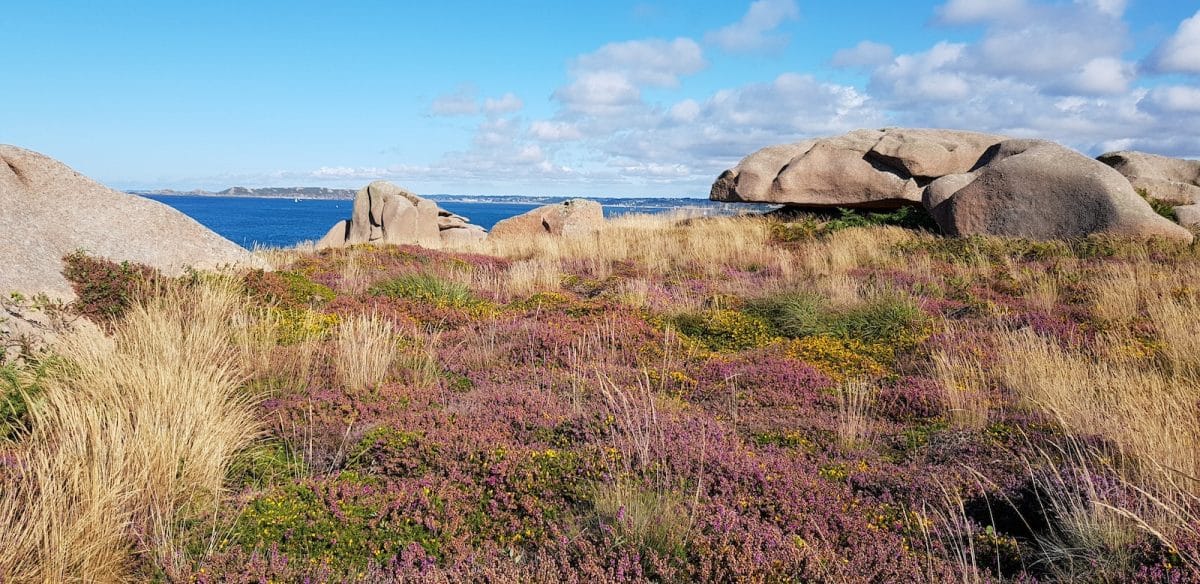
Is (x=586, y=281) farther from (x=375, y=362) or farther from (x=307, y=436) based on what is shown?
(x=307, y=436)

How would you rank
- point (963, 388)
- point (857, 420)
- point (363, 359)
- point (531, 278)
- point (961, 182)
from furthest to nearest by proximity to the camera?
point (961, 182) < point (531, 278) < point (363, 359) < point (963, 388) < point (857, 420)

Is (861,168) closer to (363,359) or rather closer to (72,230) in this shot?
(363,359)

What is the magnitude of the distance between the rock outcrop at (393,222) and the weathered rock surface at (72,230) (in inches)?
566

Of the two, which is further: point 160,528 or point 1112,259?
point 1112,259

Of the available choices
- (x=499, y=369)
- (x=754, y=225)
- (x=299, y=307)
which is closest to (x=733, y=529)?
(x=499, y=369)

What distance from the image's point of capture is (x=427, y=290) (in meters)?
11.3

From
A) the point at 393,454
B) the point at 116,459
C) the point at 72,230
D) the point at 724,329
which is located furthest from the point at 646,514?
the point at 72,230

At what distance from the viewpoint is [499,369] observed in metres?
7.43

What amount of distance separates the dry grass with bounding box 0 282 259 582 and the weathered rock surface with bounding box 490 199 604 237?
65.3ft

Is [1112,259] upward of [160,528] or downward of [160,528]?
upward

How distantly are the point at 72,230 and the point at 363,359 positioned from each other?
616 cm

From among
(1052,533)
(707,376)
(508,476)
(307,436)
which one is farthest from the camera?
(707,376)

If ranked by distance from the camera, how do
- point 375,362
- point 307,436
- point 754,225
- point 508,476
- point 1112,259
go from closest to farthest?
point 508,476 < point 307,436 < point 375,362 < point 1112,259 < point 754,225

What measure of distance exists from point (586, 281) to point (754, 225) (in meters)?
9.38
